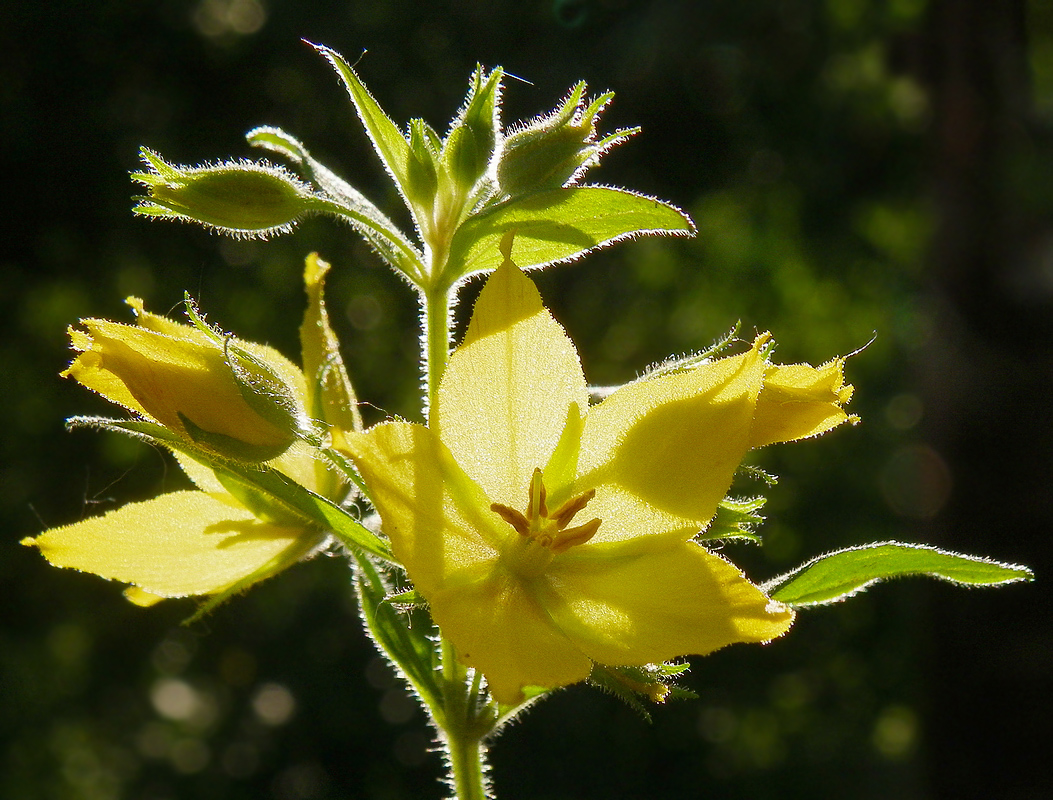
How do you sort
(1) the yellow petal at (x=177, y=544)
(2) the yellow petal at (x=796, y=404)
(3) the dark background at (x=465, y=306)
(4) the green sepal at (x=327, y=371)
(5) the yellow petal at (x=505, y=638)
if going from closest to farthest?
(5) the yellow petal at (x=505, y=638), (2) the yellow petal at (x=796, y=404), (1) the yellow petal at (x=177, y=544), (4) the green sepal at (x=327, y=371), (3) the dark background at (x=465, y=306)

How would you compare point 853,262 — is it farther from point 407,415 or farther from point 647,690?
point 647,690

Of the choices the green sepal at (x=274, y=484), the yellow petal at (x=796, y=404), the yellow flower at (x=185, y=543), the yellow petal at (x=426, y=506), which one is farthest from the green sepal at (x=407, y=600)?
the yellow petal at (x=796, y=404)

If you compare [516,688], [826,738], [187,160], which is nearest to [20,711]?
[187,160]

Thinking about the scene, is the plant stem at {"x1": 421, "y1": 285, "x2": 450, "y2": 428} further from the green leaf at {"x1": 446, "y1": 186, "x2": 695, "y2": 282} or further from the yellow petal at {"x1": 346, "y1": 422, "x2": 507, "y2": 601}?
the yellow petal at {"x1": 346, "y1": 422, "x2": 507, "y2": 601}

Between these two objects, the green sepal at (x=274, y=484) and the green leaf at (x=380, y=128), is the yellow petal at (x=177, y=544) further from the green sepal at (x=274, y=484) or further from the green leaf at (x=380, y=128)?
the green leaf at (x=380, y=128)

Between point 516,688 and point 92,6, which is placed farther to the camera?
point 92,6

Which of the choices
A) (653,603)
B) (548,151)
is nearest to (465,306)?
(548,151)
